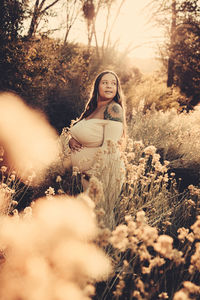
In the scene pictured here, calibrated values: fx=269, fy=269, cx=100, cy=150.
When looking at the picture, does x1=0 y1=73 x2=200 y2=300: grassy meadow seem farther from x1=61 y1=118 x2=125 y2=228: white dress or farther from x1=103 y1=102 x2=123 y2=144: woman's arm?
x1=103 y1=102 x2=123 y2=144: woman's arm

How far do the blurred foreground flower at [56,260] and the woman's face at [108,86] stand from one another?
5.48ft

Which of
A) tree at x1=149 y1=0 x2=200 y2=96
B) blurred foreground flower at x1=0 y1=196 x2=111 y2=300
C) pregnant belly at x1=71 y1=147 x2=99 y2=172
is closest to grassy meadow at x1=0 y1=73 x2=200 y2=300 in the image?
blurred foreground flower at x1=0 y1=196 x2=111 y2=300

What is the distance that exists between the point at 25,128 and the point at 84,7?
1241 centimetres

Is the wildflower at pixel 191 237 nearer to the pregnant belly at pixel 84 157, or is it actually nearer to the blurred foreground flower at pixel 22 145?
the pregnant belly at pixel 84 157

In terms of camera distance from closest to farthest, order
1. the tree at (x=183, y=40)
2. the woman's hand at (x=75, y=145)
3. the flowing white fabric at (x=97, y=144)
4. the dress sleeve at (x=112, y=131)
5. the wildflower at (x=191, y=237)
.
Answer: the wildflower at (x=191, y=237)
the flowing white fabric at (x=97, y=144)
the dress sleeve at (x=112, y=131)
the woman's hand at (x=75, y=145)
the tree at (x=183, y=40)

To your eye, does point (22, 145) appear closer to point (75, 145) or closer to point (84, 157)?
point (75, 145)

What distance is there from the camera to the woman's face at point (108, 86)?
3.02 metres

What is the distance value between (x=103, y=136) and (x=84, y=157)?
293mm

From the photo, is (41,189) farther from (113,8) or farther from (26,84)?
(113,8)

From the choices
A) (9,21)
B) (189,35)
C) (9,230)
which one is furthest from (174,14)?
(9,230)

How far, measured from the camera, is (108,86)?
119 inches

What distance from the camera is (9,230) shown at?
80.5 inches

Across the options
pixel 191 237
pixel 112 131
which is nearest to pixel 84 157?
pixel 112 131

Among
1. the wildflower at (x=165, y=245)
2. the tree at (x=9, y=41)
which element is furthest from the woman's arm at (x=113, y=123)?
the tree at (x=9, y=41)
